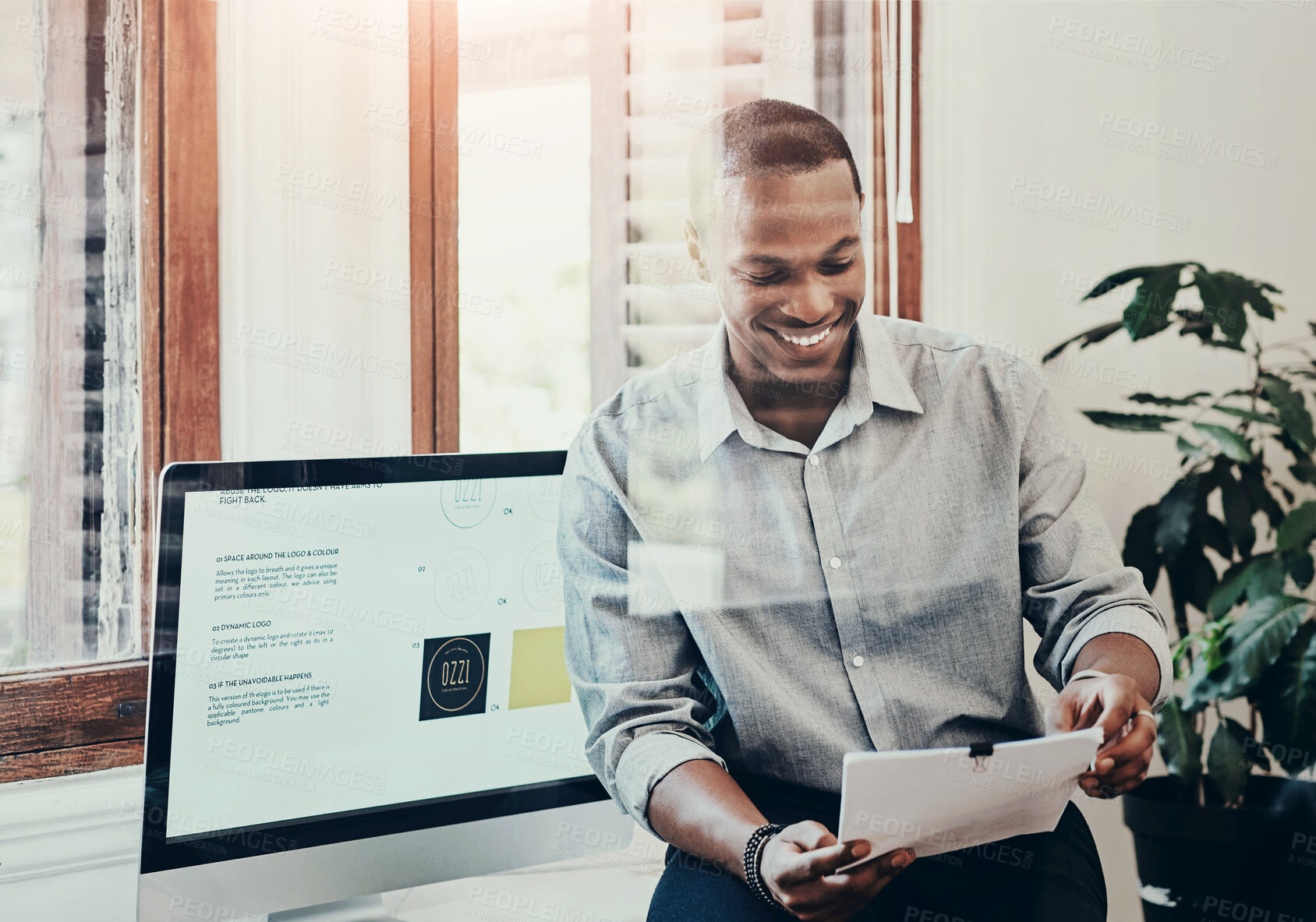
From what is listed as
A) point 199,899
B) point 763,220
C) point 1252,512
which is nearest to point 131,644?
point 199,899

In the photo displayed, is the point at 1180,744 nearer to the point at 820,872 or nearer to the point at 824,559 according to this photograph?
the point at 824,559

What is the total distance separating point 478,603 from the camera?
Answer: 781mm

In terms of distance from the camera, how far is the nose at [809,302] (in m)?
0.81

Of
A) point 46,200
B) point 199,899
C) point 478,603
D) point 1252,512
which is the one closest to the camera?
point 199,899

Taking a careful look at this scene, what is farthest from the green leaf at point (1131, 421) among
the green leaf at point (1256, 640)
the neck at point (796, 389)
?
the neck at point (796, 389)

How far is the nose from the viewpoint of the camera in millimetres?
813

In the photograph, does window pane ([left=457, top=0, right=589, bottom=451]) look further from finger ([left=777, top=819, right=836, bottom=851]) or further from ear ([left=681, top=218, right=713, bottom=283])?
finger ([left=777, top=819, right=836, bottom=851])

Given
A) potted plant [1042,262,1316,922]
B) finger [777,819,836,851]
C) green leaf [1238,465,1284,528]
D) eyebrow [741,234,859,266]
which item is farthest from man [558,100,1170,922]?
green leaf [1238,465,1284,528]

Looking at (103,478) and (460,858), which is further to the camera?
(103,478)

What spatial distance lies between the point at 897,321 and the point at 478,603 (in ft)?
1.59

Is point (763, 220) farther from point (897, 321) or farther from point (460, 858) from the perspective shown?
point (460, 858)

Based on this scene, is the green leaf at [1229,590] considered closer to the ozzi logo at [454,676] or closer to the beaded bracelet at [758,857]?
the beaded bracelet at [758,857]

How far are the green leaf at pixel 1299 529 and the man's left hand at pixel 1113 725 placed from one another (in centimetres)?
42

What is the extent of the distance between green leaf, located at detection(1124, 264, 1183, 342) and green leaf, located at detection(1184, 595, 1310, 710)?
331 mm
